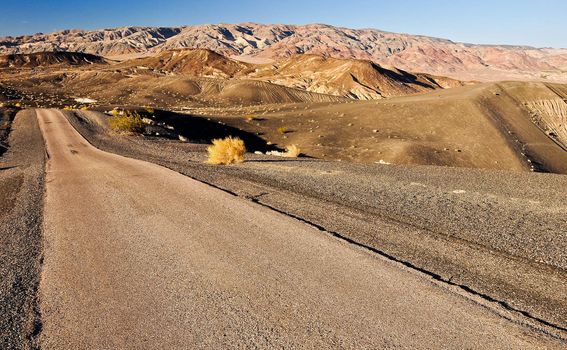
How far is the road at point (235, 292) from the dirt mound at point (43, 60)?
172595mm

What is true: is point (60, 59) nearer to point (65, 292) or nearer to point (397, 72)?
point (397, 72)

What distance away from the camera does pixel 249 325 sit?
4453mm

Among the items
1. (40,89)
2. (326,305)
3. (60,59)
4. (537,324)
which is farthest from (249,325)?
(60,59)

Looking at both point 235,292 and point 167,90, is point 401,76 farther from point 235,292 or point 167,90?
point 235,292

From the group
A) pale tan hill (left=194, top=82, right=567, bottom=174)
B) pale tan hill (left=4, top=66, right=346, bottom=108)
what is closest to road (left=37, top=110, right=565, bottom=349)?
pale tan hill (left=194, top=82, right=567, bottom=174)

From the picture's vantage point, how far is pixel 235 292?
Result: 17.0 feet

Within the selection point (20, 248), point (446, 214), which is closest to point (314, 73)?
point (446, 214)

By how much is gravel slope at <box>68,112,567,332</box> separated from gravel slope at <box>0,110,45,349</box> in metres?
4.49

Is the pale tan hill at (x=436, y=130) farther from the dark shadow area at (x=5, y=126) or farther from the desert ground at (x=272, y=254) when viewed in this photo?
the dark shadow area at (x=5, y=126)

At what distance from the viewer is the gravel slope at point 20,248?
186 inches

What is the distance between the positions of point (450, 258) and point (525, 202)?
4.63 metres

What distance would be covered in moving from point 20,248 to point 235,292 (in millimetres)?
4683

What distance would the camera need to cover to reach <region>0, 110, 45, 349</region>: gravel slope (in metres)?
4.72

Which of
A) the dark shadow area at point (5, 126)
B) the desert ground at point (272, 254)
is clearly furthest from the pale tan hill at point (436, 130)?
the dark shadow area at point (5, 126)
